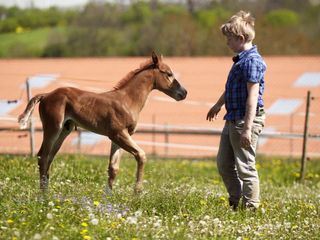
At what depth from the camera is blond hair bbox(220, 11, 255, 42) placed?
24.2 ft

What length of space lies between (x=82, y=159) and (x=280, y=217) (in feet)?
19.6

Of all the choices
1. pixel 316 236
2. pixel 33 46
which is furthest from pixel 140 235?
pixel 33 46

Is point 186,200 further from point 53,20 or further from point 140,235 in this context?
point 53,20

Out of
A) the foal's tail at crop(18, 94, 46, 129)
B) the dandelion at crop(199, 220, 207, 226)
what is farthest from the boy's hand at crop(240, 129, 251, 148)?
the foal's tail at crop(18, 94, 46, 129)

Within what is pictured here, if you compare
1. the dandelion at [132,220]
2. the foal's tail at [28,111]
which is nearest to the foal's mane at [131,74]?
the foal's tail at [28,111]

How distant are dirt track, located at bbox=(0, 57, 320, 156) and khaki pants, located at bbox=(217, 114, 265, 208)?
977 cm

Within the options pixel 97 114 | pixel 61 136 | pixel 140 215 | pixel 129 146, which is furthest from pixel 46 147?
pixel 140 215

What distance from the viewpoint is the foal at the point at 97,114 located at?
28.0 ft

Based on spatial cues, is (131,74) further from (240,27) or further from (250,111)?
(250,111)

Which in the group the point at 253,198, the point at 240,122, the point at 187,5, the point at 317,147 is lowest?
the point at 317,147

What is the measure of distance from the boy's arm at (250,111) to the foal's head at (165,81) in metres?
2.31

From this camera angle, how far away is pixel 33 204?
21.4ft

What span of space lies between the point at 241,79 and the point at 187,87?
16119 mm

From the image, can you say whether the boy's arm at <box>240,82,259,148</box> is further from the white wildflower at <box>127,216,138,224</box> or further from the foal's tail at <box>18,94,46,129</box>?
the foal's tail at <box>18,94,46,129</box>
